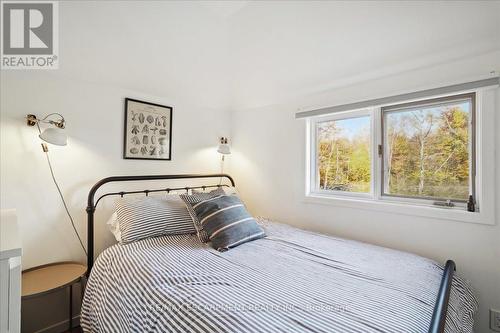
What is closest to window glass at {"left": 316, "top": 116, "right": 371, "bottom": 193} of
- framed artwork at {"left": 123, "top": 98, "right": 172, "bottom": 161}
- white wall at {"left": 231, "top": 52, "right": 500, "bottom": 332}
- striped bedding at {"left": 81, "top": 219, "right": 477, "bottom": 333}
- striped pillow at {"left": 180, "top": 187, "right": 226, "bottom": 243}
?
white wall at {"left": 231, "top": 52, "right": 500, "bottom": 332}

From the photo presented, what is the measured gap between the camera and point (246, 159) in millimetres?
3045

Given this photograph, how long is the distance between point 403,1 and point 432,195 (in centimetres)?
140

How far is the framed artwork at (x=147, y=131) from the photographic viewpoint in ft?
7.43

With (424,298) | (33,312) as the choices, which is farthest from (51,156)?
(424,298)

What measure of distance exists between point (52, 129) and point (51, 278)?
3.36 ft

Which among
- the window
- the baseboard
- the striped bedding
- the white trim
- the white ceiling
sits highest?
the white ceiling

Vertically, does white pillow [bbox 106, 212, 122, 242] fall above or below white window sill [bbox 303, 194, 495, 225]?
below

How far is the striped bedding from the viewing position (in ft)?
3.08

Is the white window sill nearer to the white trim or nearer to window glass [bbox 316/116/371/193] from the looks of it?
window glass [bbox 316/116/371/193]

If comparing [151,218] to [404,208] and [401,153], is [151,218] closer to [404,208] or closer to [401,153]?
[404,208]

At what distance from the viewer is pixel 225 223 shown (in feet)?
6.03

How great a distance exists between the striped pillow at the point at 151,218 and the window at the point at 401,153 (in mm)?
1346

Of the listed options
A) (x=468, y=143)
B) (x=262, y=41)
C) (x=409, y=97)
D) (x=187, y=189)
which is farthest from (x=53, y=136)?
(x=468, y=143)

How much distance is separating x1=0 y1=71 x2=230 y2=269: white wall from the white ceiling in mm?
187
